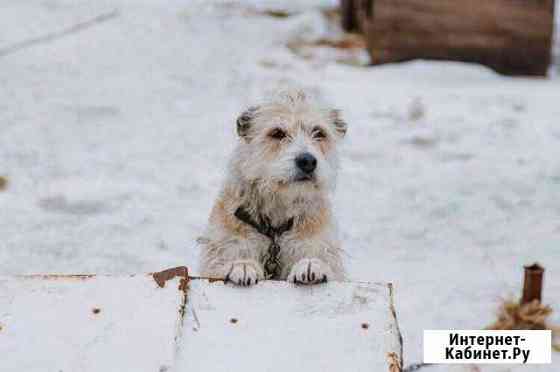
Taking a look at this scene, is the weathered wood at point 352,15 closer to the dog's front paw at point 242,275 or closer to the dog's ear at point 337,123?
the dog's ear at point 337,123

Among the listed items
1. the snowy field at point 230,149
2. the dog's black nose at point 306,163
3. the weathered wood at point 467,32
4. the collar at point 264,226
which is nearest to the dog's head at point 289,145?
the dog's black nose at point 306,163

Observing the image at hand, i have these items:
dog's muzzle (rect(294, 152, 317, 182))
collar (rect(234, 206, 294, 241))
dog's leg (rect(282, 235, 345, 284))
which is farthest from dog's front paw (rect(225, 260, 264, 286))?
dog's muzzle (rect(294, 152, 317, 182))

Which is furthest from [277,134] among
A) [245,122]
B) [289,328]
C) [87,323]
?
[87,323]

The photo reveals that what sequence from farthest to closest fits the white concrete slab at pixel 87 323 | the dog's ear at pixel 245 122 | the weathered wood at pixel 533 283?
the weathered wood at pixel 533 283 < the dog's ear at pixel 245 122 < the white concrete slab at pixel 87 323

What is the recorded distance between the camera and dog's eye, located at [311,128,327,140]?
4007 mm

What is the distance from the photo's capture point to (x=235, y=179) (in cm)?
396

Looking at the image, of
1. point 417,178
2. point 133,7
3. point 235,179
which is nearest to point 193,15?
point 133,7

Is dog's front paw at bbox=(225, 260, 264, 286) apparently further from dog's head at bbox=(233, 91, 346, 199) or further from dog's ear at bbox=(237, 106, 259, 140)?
dog's ear at bbox=(237, 106, 259, 140)

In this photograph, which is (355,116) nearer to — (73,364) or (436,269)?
(436,269)

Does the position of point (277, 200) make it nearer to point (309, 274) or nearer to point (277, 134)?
point (277, 134)

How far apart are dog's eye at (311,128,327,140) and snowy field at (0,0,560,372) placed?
21.1 inches

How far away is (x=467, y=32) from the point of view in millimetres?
11703

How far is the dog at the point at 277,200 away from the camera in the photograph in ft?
12.2

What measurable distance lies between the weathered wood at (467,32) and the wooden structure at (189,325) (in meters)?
8.97
